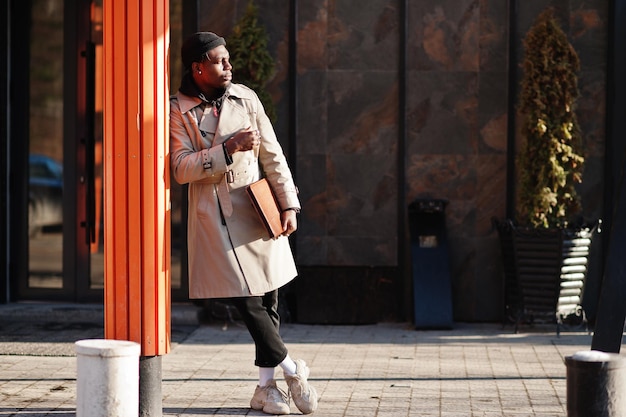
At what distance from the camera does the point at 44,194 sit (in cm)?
1123

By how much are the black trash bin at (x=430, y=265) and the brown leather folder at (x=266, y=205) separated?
402 cm

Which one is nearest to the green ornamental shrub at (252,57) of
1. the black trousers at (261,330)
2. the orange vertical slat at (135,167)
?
the black trousers at (261,330)

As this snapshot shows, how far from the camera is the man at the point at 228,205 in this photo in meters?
6.40

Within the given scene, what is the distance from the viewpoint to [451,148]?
1063 cm

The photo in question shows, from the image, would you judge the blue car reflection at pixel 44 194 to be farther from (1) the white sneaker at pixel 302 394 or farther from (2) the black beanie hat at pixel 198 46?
(1) the white sneaker at pixel 302 394

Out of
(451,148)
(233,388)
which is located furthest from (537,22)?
(233,388)

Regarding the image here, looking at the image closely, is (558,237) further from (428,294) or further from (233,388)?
(233,388)

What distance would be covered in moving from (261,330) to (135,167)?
121cm

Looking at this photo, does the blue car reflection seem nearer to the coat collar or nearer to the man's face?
the coat collar

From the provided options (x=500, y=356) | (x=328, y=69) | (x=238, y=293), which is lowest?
(x=500, y=356)

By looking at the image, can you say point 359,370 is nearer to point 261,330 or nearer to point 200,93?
point 261,330

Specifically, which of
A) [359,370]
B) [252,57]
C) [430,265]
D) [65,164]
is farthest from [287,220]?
[65,164]

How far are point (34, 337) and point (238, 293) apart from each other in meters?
3.67

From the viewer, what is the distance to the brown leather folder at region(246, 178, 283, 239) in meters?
6.40
